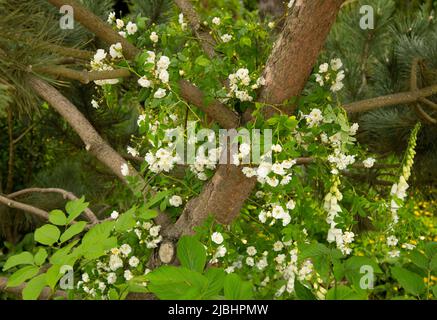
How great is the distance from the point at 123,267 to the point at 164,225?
0.18 metres

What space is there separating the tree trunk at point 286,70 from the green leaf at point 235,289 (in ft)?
2.16

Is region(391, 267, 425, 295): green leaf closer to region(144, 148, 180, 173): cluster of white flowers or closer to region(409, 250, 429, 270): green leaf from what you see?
region(409, 250, 429, 270): green leaf

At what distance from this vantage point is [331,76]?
1469 millimetres

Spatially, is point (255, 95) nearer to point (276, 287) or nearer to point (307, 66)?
point (307, 66)

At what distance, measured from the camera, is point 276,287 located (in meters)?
2.13

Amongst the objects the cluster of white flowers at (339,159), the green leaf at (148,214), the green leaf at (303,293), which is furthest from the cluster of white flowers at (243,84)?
the green leaf at (303,293)

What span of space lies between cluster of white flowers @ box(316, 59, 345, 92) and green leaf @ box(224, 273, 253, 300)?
82 cm

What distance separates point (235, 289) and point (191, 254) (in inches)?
5.3

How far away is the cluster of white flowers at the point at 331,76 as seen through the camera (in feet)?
4.74

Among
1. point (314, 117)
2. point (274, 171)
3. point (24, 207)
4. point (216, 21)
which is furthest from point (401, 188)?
point (24, 207)

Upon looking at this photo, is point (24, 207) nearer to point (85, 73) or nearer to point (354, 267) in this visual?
point (85, 73)

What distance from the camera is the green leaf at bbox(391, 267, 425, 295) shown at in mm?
818

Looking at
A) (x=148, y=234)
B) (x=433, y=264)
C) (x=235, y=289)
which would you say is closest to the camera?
(x=235, y=289)

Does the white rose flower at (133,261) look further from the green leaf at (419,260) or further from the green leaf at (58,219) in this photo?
the green leaf at (419,260)
